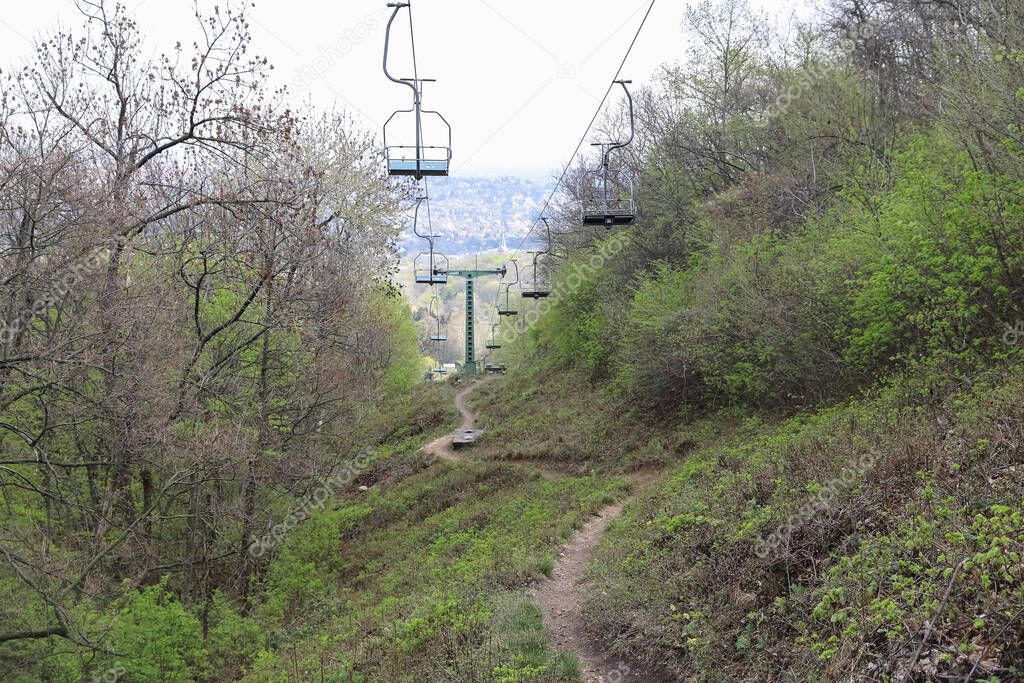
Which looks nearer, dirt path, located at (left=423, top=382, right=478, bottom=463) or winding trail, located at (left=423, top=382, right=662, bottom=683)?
winding trail, located at (left=423, top=382, right=662, bottom=683)

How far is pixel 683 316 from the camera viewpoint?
65.3 ft

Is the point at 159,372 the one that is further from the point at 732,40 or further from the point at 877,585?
the point at 732,40

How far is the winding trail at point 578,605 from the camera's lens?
293 inches

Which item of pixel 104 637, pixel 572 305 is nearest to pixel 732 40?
pixel 572 305
